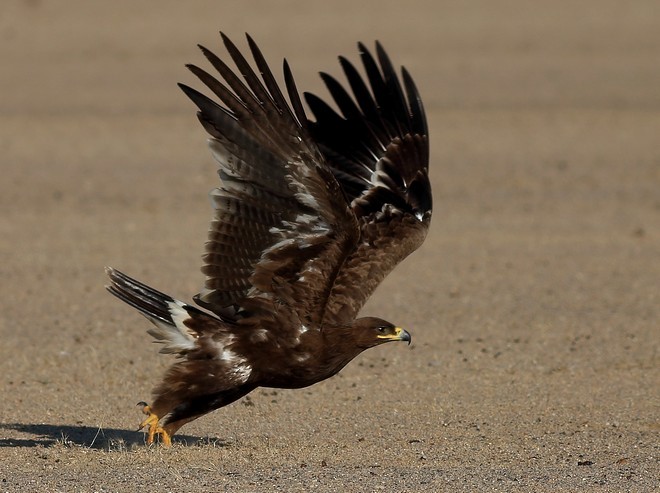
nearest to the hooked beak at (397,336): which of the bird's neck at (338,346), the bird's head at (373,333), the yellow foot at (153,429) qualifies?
the bird's head at (373,333)

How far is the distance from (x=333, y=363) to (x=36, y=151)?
12.2 metres

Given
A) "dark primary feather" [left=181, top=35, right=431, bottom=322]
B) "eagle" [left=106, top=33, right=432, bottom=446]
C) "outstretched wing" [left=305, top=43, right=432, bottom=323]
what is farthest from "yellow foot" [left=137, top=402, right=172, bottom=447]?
"outstretched wing" [left=305, top=43, right=432, bottom=323]

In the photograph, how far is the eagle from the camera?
23.4 feet

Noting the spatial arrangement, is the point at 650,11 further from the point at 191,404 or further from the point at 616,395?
the point at 191,404

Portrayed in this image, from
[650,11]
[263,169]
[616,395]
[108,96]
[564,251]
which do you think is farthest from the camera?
[650,11]

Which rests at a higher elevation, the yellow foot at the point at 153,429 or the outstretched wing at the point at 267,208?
the outstretched wing at the point at 267,208

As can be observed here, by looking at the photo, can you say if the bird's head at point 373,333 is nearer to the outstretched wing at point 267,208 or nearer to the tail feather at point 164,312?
the outstretched wing at point 267,208

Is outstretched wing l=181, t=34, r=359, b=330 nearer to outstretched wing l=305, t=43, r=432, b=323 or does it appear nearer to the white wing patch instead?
the white wing patch

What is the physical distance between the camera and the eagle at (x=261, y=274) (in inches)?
281

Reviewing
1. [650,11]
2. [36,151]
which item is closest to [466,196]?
[36,151]

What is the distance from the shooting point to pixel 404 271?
13188 mm

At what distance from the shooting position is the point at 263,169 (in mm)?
7242

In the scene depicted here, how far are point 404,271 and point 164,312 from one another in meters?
5.77

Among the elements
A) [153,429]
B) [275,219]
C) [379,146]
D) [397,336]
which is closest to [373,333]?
[397,336]
